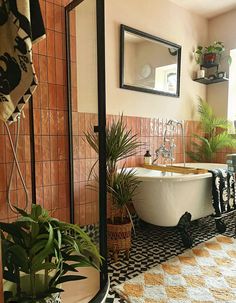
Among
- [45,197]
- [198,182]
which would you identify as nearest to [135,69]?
[198,182]

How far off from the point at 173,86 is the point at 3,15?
2.32 metres

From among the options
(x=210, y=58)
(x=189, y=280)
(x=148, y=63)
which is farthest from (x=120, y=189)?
(x=210, y=58)

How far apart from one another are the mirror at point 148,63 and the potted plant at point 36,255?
1.78 metres

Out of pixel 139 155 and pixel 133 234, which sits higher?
pixel 139 155

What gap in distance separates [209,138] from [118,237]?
2.16 metres

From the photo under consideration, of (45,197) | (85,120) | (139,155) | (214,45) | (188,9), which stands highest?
(188,9)

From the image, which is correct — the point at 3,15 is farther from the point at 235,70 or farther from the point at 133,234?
the point at 235,70

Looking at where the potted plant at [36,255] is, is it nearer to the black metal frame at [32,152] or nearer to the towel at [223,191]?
the black metal frame at [32,152]

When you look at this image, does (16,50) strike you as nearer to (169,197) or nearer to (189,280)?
(169,197)

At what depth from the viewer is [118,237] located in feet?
6.04

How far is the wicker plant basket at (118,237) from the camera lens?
6.01 ft

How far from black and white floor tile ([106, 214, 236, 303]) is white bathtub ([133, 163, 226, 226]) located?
0.73ft

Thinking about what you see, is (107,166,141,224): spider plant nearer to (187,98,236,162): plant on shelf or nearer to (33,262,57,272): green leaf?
(33,262,57,272): green leaf

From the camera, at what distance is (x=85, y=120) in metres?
1.72
